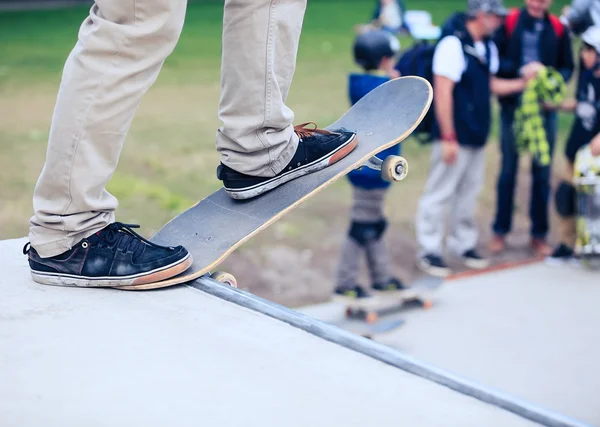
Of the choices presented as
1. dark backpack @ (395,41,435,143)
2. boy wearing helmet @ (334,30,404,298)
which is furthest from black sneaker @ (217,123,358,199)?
dark backpack @ (395,41,435,143)

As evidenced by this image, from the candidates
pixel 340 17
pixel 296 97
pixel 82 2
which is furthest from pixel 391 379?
pixel 82 2

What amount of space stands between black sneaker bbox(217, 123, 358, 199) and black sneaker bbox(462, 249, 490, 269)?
3405mm

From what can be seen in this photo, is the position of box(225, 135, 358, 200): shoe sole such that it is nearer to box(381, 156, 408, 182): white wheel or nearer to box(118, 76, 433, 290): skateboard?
box(118, 76, 433, 290): skateboard

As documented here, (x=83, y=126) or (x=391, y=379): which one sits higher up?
(x=83, y=126)

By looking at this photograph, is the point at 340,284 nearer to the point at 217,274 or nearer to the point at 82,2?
the point at 217,274

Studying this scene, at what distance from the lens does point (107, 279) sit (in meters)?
2.37

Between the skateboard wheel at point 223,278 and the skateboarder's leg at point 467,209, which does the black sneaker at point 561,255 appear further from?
the skateboard wheel at point 223,278

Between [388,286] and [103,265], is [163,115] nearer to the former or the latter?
[388,286]

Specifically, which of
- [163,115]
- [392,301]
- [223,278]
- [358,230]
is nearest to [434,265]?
[392,301]

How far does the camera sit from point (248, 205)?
2.73 m

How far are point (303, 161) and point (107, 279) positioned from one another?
0.80m

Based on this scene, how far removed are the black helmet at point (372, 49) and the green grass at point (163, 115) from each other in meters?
2.21

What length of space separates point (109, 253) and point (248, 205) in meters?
0.55

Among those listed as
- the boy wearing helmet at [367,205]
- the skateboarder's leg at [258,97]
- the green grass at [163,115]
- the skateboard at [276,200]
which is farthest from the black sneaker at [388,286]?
the skateboarder's leg at [258,97]
